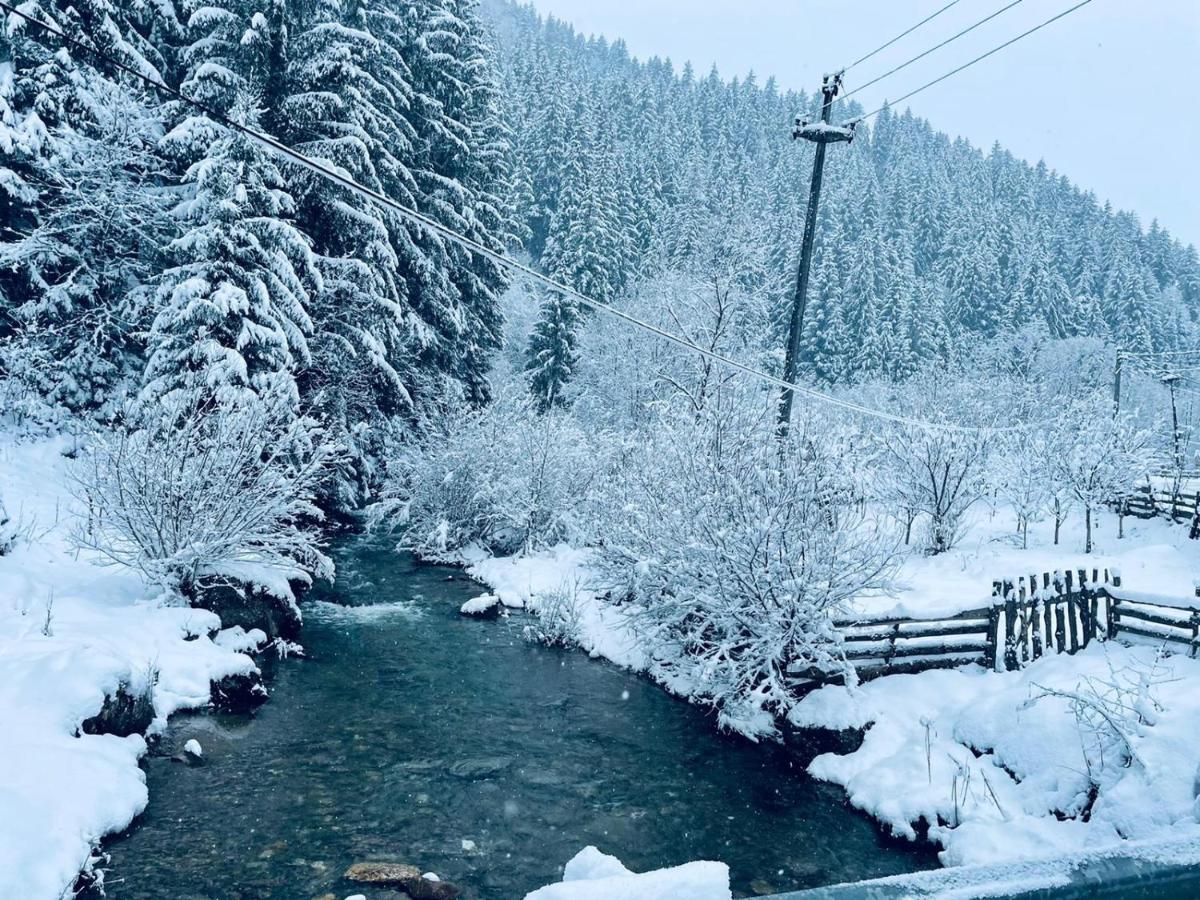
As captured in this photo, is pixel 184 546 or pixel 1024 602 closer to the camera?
pixel 1024 602

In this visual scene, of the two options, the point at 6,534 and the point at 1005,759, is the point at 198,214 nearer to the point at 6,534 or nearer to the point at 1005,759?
the point at 6,534

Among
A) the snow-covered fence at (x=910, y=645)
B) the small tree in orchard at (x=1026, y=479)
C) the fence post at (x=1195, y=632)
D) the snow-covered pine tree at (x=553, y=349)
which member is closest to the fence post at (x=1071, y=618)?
the snow-covered fence at (x=910, y=645)

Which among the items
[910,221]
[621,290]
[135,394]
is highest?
[910,221]

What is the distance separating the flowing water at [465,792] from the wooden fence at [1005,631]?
204 centimetres

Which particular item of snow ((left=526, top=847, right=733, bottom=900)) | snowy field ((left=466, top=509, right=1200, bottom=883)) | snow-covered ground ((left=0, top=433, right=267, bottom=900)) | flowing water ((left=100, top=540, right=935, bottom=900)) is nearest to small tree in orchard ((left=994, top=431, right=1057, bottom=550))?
snowy field ((left=466, top=509, right=1200, bottom=883))

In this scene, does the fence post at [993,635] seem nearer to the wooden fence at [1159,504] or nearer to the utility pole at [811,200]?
the utility pole at [811,200]

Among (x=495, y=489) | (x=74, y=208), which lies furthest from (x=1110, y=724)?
(x=74, y=208)

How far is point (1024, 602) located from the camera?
1010 cm

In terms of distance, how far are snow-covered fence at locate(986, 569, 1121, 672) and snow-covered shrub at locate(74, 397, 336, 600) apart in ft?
36.3

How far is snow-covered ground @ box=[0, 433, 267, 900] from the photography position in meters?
5.86

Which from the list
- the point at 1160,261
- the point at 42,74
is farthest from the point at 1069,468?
the point at 1160,261

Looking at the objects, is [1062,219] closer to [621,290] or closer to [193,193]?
[621,290]

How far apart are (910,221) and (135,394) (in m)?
81.9

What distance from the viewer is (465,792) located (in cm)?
834
